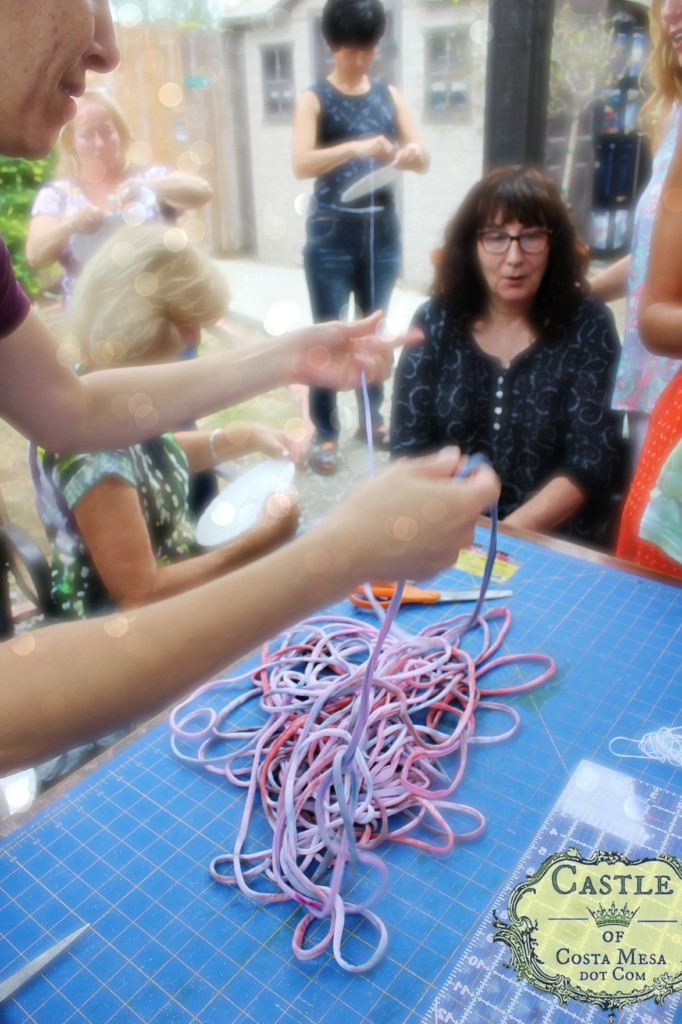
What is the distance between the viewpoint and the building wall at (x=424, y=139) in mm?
4582

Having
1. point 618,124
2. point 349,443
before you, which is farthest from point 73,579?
point 618,124

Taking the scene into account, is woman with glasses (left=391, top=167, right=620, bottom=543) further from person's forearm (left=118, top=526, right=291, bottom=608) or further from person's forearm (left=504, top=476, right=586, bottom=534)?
person's forearm (left=118, top=526, right=291, bottom=608)

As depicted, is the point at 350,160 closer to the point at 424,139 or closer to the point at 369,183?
the point at 369,183

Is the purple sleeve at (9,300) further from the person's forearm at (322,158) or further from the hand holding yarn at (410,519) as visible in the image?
the person's forearm at (322,158)

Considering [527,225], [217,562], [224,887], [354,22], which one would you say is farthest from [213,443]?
[354,22]

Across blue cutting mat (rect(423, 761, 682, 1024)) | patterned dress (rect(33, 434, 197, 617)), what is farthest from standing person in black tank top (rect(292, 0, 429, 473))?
blue cutting mat (rect(423, 761, 682, 1024))

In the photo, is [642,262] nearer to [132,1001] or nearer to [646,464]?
[646,464]

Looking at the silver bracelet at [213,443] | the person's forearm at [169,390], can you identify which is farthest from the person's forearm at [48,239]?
the person's forearm at [169,390]

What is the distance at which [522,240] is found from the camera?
4.77 ft

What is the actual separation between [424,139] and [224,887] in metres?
4.96

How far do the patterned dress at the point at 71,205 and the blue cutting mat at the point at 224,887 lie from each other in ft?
5.18

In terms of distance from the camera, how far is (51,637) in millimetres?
472

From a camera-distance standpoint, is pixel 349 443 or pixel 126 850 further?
pixel 349 443

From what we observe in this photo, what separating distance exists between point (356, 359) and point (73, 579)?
1.75 feet
